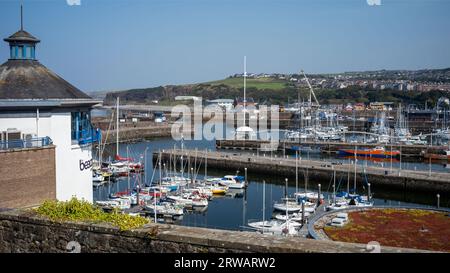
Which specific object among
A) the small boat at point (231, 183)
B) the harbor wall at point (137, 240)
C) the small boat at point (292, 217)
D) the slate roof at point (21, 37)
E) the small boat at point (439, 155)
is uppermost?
the slate roof at point (21, 37)

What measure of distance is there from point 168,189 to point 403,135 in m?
45.7

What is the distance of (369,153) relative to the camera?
5725 centimetres

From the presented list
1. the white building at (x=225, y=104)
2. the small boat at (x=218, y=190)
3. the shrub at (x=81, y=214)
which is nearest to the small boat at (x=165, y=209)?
the small boat at (x=218, y=190)

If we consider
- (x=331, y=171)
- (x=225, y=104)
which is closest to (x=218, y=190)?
(x=331, y=171)

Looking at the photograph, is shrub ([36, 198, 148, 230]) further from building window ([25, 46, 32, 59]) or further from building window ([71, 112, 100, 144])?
building window ([25, 46, 32, 59])

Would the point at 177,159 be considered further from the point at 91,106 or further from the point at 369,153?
the point at 91,106

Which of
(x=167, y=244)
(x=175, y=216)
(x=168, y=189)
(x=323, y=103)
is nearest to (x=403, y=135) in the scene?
(x=168, y=189)

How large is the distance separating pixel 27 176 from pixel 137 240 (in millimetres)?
4469

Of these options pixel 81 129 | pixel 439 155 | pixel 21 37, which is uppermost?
pixel 21 37

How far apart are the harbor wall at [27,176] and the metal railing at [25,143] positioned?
15 cm

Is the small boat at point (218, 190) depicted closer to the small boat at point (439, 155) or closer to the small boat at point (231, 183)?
the small boat at point (231, 183)

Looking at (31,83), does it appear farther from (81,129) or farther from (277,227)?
(277,227)

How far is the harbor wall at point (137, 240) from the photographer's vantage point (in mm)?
5971

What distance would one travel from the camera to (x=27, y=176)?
10.2 metres
